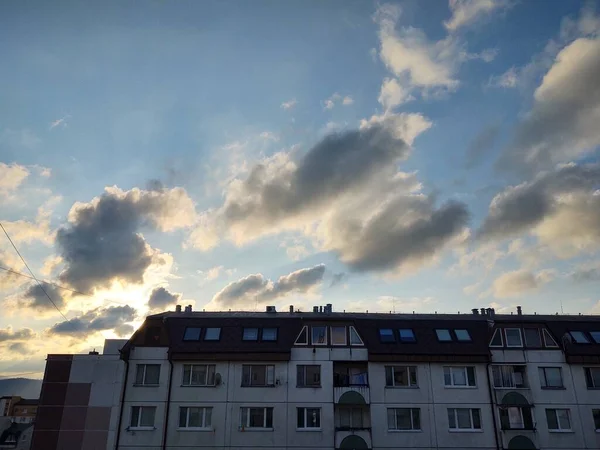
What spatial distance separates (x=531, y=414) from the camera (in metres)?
39.7

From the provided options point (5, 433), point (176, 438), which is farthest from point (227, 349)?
point (5, 433)

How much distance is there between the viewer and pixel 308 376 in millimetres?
40594

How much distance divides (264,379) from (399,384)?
459 inches

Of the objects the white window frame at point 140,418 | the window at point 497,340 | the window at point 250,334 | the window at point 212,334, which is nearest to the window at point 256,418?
the window at point 250,334

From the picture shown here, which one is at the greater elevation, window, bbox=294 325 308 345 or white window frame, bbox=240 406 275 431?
window, bbox=294 325 308 345

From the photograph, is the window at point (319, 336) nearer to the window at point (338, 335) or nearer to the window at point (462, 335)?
the window at point (338, 335)

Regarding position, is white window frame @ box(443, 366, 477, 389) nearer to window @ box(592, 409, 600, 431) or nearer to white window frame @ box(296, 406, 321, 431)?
window @ box(592, 409, 600, 431)

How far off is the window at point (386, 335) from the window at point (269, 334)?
371 inches

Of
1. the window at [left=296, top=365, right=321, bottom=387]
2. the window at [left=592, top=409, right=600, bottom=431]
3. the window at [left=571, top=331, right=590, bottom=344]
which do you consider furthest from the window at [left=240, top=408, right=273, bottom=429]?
the window at [left=571, top=331, right=590, bottom=344]

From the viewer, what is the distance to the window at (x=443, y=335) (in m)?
42.3

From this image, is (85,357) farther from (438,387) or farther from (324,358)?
(438,387)

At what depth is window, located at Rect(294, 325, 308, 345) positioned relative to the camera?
41.7 m

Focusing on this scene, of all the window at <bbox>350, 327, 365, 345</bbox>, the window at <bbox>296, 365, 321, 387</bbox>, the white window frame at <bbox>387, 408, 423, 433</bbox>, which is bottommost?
the white window frame at <bbox>387, 408, 423, 433</bbox>

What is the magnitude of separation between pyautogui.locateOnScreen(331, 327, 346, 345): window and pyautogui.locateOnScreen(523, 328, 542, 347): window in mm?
16429
